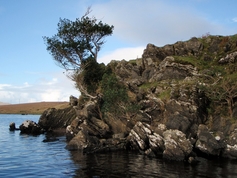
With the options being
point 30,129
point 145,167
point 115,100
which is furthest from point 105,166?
point 30,129

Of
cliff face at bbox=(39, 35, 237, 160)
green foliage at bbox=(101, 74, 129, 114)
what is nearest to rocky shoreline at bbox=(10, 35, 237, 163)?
cliff face at bbox=(39, 35, 237, 160)

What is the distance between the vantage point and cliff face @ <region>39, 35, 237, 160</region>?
3722cm

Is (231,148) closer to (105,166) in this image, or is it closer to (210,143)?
(210,143)

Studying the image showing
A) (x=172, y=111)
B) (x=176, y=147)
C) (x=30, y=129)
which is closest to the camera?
(x=176, y=147)

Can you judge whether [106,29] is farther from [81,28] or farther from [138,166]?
[138,166]

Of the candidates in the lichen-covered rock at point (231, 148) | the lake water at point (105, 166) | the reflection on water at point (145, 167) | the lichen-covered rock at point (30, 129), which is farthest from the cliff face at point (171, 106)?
the lichen-covered rock at point (30, 129)

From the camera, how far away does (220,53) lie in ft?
201

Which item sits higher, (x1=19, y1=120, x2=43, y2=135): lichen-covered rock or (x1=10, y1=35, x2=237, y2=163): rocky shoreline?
(x1=10, y1=35, x2=237, y2=163): rocky shoreline

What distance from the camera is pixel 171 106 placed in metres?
43.9

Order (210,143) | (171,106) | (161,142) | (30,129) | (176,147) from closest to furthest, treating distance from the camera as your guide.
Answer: (176,147)
(210,143)
(161,142)
(171,106)
(30,129)

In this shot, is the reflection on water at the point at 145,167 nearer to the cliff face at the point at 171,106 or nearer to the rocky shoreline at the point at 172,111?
the rocky shoreline at the point at 172,111

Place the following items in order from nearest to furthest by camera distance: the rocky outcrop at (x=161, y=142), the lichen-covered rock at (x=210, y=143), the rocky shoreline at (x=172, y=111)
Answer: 1. the rocky outcrop at (x=161, y=142)
2. the lichen-covered rock at (x=210, y=143)
3. the rocky shoreline at (x=172, y=111)

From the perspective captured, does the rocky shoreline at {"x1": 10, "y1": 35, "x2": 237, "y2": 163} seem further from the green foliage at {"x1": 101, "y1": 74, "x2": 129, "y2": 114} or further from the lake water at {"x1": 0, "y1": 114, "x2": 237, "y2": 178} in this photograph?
the lake water at {"x1": 0, "y1": 114, "x2": 237, "y2": 178}

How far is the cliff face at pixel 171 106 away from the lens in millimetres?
37219
